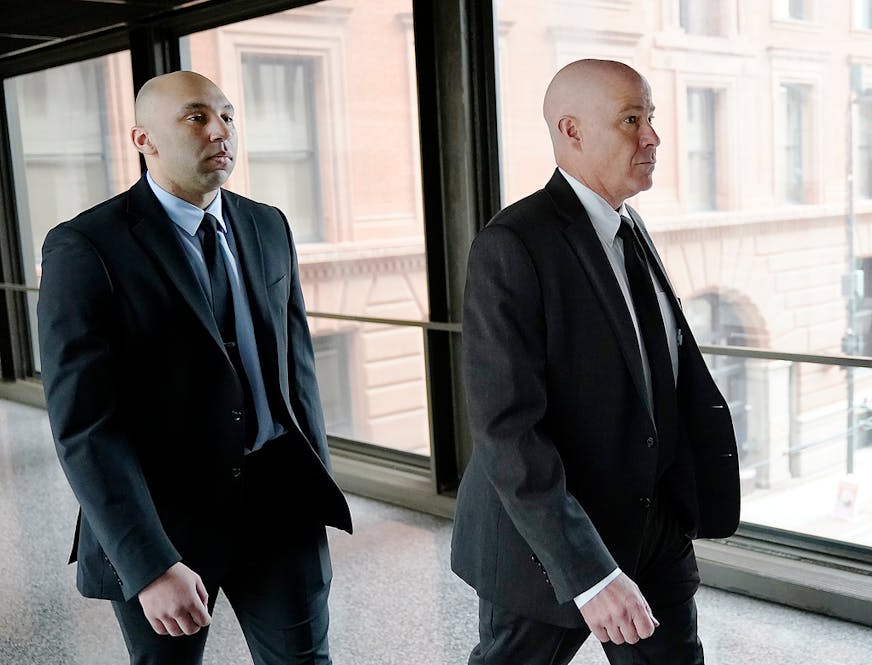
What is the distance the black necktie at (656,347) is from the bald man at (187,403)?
2.22ft

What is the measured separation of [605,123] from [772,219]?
2.30 m

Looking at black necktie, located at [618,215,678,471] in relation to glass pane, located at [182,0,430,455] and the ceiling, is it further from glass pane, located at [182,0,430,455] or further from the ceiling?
the ceiling

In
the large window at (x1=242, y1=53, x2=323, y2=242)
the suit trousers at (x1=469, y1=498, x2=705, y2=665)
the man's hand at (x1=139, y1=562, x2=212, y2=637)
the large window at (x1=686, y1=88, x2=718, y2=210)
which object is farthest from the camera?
the large window at (x1=242, y1=53, x2=323, y2=242)

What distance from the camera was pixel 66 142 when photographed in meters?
8.09

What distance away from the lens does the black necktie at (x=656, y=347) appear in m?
1.83

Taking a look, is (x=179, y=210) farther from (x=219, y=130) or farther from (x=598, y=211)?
(x=598, y=211)

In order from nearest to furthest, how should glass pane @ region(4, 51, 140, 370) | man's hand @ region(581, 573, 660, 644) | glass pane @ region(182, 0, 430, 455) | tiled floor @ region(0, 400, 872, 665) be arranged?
man's hand @ region(581, 573, 660, 644) < tiled floor @ region(0, 400, 872, 665) < glass pane @ region(182, 0, 430, 455) < glass pane @ region(4, 51, 140, 370)

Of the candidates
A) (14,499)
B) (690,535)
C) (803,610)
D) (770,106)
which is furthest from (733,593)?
(14,499)

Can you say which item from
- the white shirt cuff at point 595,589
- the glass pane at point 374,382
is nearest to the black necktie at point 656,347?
the white shirt cuff at point 595,589

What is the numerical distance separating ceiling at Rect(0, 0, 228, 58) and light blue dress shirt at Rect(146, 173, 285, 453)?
4159mm

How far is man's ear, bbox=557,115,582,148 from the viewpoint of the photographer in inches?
71.2

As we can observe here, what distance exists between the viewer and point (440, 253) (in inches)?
190

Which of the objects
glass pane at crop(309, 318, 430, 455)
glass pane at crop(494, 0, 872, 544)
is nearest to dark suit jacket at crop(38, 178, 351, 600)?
glass pane at crop(494, 0, 872, 544)

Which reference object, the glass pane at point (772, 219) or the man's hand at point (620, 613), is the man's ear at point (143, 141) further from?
the glass pane at point (772, 219)
